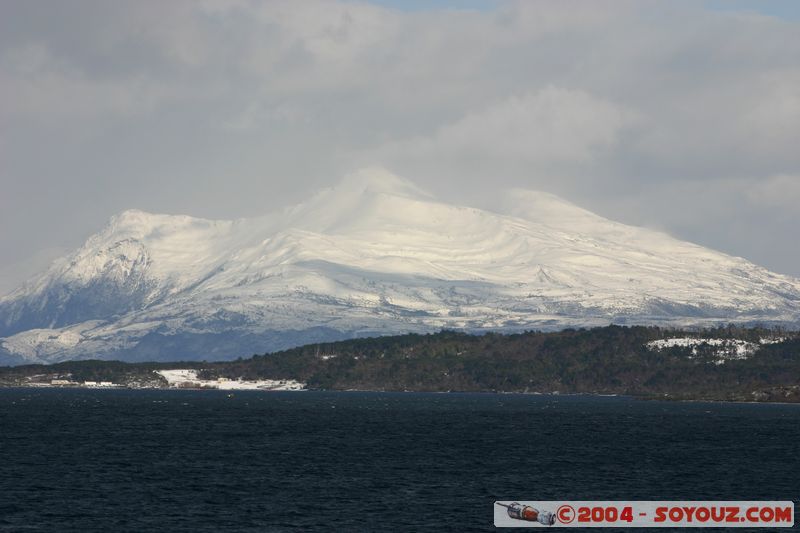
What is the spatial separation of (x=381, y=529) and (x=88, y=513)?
33582 mm

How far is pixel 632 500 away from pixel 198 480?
5695cm

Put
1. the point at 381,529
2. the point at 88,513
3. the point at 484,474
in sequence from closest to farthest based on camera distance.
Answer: the point at 381,529 → the point at 88,513 → the point at 484,474

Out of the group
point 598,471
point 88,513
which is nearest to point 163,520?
point 88,513

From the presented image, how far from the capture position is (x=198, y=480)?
570 ft

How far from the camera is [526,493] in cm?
16262

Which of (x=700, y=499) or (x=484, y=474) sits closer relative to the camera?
(x=700, y=499)

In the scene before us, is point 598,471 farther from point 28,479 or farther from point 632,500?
point 28,479

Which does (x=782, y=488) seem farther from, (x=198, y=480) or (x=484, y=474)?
(x=198, y=480)

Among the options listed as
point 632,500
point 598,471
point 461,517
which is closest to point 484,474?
point 598,471

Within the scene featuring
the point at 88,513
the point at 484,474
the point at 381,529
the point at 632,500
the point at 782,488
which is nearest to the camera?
the point at 381,529

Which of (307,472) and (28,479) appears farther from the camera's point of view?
(307,472)
